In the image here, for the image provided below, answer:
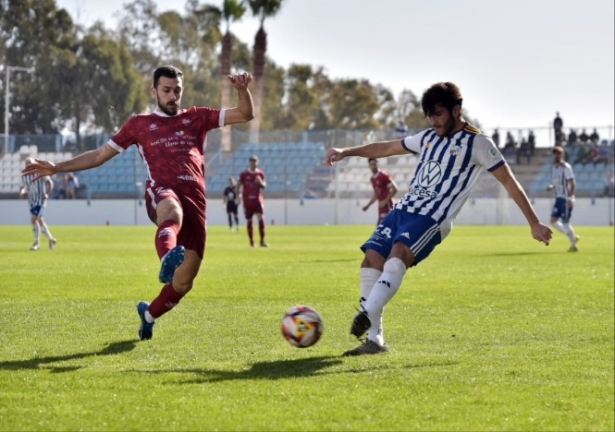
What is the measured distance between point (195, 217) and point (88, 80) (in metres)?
60.6

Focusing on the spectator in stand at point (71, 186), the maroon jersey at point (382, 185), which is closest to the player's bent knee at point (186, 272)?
the maroon jersey at point (382, 185)

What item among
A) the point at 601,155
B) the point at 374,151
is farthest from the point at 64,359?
the point at 601,155

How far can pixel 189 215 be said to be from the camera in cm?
880

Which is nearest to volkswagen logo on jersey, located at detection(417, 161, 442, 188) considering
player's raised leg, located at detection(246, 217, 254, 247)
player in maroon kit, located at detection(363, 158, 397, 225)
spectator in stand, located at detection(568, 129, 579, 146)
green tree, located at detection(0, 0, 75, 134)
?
player in maroon kit, located at detection(363, 158, 397, 225)

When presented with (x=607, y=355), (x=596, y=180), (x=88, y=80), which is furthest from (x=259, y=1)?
(x=607, y=355)

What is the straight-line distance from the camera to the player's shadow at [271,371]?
7.19 m

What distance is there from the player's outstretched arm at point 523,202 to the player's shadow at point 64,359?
309 cm

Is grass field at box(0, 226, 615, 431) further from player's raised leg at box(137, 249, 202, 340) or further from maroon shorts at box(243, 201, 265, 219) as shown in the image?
maroon shorts at box(243, 201, 265, 219)

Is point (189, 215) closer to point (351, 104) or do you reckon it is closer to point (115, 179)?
→ point (115, 179)

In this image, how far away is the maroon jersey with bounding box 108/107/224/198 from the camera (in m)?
8.76

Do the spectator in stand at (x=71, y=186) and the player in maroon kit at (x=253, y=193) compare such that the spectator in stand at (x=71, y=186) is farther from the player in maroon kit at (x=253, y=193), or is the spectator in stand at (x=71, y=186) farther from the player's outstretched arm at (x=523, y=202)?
the player's outstretched arm at (x=523, y=202)

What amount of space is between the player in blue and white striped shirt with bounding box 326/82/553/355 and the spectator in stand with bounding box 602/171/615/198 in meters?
42.7

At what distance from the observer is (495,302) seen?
12.8 metres

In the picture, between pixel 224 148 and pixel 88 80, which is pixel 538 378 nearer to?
pixel 224 148
